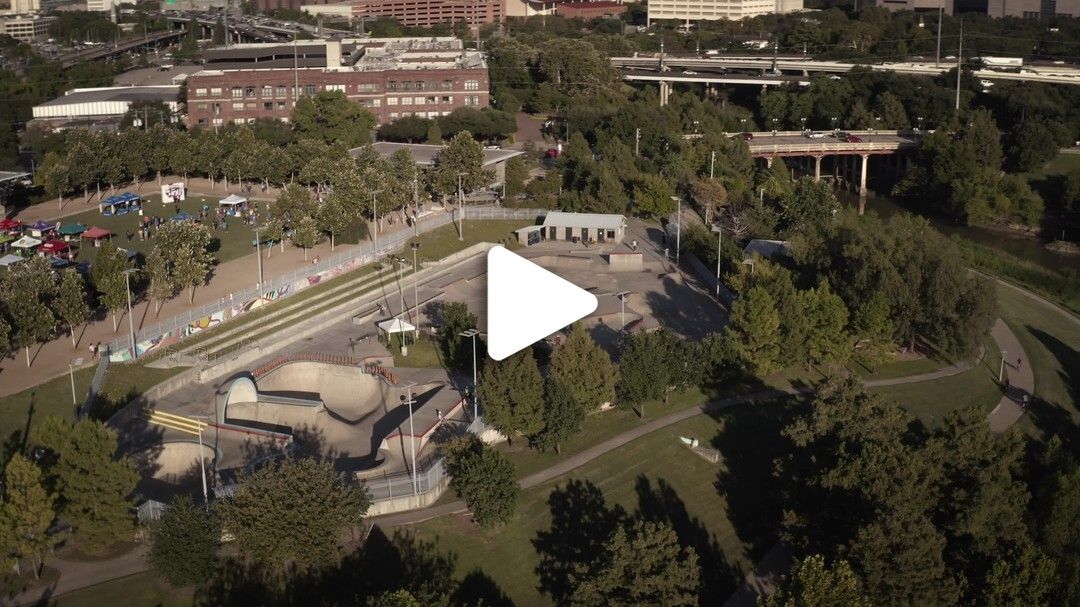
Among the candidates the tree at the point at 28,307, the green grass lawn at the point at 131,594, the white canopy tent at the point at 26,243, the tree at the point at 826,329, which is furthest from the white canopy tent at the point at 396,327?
the white canopy tent at the point at 26,243

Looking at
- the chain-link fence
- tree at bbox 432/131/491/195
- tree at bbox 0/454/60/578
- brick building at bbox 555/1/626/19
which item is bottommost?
tree at bbox 0/454/60/578

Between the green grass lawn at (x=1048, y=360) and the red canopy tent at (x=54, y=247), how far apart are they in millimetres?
36623

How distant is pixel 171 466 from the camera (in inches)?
1101

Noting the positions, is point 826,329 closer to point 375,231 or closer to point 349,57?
point 375,231

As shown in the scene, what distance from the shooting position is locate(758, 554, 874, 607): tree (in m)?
20.9

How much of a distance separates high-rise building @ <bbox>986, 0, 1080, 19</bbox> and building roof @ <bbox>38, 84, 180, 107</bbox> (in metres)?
91.0

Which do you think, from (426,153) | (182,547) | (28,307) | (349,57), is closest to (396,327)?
(28,307)

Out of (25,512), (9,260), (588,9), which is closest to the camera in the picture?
(25,512)

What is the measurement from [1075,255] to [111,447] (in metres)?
50.7

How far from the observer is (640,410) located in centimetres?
3186

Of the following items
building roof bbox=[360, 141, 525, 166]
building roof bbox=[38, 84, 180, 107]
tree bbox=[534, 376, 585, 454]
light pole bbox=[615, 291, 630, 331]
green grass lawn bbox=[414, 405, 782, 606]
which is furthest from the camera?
building roof bbox=[38, 84, 180, 107]

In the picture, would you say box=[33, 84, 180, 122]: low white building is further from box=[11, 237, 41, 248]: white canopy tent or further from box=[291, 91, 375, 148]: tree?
box=[11, 237, 41, 248]: white canopy tent

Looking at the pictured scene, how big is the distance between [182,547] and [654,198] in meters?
35.1

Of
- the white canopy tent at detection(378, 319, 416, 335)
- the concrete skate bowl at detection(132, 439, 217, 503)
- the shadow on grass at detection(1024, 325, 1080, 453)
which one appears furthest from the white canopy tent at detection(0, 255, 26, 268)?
the shadow on grass at detection(1024, 325, 1080, 453)
